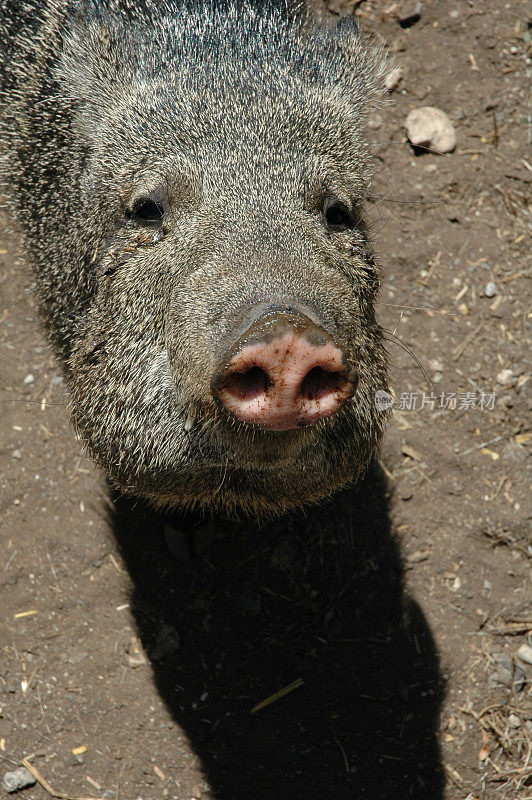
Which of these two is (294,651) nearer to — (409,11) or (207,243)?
(207,243)

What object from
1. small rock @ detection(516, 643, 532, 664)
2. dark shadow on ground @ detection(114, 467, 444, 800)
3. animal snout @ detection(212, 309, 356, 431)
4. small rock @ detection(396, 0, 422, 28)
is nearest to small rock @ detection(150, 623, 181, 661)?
dark shadow on ground @ detection(114, 467, 444, 800)

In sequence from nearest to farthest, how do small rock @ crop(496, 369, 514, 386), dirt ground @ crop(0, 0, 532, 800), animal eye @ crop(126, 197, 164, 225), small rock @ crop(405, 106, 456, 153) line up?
1. animal eye @ crop(126, 197, 164, 225)
2. dirt ground @ crop(0, 0, 532, 800)
3. small rock @ crop(496, 369, 514, 386)
4. small rock @ crop(405, 106, 456, 153)

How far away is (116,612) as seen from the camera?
11.0 ft

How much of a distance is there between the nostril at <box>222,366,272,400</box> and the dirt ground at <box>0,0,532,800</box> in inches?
69.2

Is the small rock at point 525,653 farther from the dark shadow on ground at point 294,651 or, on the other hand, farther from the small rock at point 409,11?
the small rock at point 409,11

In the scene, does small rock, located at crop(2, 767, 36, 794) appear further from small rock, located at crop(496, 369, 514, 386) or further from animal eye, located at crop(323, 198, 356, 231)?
small rock, located at crop(496, 369, 514, 386)

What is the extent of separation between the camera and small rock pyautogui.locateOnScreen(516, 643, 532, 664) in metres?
3.46

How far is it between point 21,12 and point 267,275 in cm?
206

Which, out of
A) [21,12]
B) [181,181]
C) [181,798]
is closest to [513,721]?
[181,798]

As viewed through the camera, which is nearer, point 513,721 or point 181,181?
point 181,181

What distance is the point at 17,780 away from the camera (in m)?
3.09

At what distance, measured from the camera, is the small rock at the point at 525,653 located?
3.46 meters

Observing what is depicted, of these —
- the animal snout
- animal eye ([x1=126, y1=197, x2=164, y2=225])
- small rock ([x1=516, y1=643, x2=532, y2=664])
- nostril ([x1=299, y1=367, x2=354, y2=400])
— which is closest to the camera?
the animal snout

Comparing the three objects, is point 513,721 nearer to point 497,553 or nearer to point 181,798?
point 497,553
